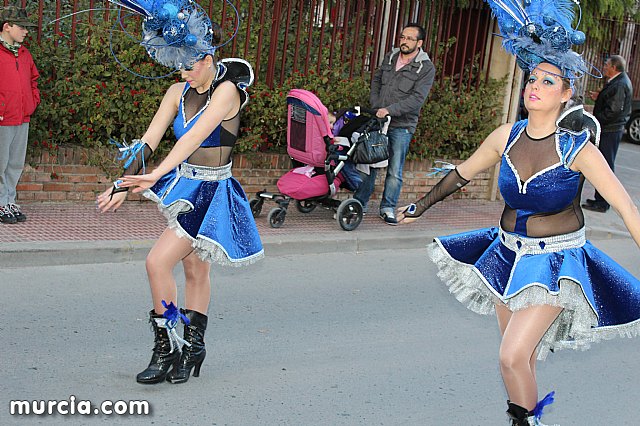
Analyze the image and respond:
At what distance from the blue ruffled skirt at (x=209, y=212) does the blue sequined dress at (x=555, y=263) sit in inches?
54.6

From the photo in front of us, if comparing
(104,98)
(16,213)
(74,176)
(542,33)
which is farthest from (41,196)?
(542,33)

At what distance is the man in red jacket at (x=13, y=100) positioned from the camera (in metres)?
8.20

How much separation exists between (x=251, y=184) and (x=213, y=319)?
4.25m

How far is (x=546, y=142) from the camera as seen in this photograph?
4375mm

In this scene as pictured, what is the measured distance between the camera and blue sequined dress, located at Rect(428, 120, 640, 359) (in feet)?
13.9

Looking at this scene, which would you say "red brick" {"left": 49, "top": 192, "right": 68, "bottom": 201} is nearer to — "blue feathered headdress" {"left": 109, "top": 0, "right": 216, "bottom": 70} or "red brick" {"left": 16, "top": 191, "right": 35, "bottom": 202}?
"red brick" {"left": 16, "top": 191, "right": 35, "bottom": 202}

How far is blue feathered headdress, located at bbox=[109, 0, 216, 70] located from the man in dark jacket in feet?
26.5

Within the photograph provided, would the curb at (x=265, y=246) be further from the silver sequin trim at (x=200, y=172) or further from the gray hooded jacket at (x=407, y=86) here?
the silver sequin trim at (x=200, y=172)

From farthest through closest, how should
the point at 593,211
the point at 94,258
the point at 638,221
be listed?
the point at 593,211, the point at 94,258, the point at 638,221

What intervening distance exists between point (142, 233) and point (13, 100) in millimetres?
1667

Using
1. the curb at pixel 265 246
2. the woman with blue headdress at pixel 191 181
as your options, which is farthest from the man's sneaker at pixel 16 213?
the woman with blue headdress at pixel 191 181

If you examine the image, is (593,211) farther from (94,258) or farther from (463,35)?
(94,258)

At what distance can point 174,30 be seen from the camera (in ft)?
15.8

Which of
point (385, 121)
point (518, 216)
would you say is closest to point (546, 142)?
point (518, 216)
